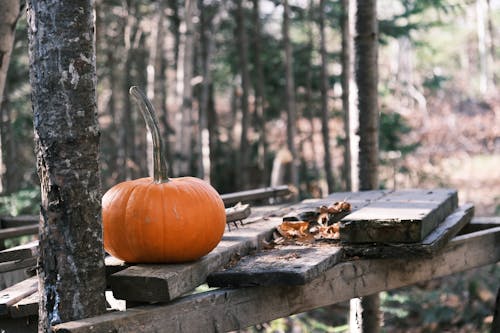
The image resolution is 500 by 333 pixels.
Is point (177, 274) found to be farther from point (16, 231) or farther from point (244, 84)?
point (244, 84)

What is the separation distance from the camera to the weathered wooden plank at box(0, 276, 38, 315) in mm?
2957

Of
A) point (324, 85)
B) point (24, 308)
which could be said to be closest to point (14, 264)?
point (24, 308)

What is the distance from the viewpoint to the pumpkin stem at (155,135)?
10.2 feet

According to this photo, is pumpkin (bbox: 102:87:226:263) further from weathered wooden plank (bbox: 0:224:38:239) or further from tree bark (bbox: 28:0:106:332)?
weathered wooden plank (bbox: 0:224:38:239)

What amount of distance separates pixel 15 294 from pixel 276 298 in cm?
117

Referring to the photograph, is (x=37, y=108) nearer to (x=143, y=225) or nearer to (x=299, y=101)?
(x=143, y=225)

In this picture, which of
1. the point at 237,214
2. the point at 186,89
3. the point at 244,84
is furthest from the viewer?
the point at 244,84

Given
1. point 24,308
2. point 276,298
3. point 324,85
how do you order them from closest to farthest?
point 24,308 → point 276,298 → point 324,85

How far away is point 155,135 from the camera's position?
123 inches

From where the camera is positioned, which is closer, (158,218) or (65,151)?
(65,151)

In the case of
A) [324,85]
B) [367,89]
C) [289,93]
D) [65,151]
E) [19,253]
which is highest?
[324,85]

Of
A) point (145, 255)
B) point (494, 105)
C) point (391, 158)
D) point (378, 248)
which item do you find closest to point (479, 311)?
point (391, 158)

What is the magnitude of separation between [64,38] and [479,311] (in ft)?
26.3

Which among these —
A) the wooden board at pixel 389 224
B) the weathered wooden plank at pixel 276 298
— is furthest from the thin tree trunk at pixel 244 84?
the wooden board at pixel 389 224
